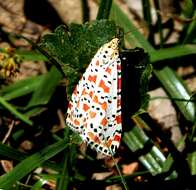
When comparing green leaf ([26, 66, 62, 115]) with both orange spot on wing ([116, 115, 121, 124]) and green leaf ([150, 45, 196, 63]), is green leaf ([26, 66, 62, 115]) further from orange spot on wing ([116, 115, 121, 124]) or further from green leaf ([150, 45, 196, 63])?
orange spot on wing ([116, 115, 121, 124])

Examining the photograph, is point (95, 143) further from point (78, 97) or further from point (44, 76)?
point (44, 76)

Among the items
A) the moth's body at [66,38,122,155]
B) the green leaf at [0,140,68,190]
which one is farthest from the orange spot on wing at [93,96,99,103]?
the green leaf at [0,140,68,190]

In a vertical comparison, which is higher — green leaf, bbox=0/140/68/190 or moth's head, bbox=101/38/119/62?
moth's head, bbox=101/38/119/62

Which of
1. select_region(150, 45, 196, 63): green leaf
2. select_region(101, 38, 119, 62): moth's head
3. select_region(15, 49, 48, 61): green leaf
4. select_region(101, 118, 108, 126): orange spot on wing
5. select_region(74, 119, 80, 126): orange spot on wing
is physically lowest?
select_region(101, 118, 108, 126): orange spot on wing

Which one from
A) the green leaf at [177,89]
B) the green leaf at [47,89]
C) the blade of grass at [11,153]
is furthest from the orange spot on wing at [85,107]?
the green leaf at [177,89]

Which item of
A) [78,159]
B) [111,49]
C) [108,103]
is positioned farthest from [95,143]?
[78,159]

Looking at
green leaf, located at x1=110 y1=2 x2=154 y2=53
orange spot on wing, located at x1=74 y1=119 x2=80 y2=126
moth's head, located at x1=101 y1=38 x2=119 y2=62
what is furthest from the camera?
green leaf, located at x1=110 y1=2 x2=154 y2=53

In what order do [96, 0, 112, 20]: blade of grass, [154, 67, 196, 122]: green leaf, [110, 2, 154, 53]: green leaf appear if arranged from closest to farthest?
[96, 0, 112, 20]: blade of grass → [154, 67, 196, 122]: green leaf → [110, 2, 154, 53]: green leaf
